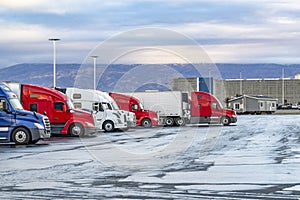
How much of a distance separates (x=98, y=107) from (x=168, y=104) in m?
13.5

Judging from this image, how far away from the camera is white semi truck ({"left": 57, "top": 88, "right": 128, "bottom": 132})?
41944mm

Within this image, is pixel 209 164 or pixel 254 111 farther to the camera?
pixel 254 111

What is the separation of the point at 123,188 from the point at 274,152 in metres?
10.3

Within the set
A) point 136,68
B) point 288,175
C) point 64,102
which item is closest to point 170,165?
point 288,175

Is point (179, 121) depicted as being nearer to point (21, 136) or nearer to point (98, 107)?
point (98, 107)

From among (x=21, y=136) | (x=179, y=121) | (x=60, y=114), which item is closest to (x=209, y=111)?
(x=179, y=121)

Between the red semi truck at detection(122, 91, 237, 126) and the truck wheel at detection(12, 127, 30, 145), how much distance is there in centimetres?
2572

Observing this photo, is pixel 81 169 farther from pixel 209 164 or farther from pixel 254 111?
pixel 254 111

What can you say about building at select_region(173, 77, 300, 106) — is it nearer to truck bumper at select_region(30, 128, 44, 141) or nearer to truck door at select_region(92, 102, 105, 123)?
truck door at select_region(92, 102, 105, 123)

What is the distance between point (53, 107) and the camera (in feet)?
119

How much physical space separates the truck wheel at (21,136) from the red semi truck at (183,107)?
25718 mm

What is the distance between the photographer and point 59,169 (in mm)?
17031

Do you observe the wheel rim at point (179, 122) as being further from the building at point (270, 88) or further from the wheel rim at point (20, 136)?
the building at point (270, 88)

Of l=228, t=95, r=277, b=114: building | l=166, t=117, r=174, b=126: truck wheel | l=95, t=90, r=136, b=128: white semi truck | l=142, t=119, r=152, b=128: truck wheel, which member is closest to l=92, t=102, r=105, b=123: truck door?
l=95, t=90, r=136, b=128: white semi truck
